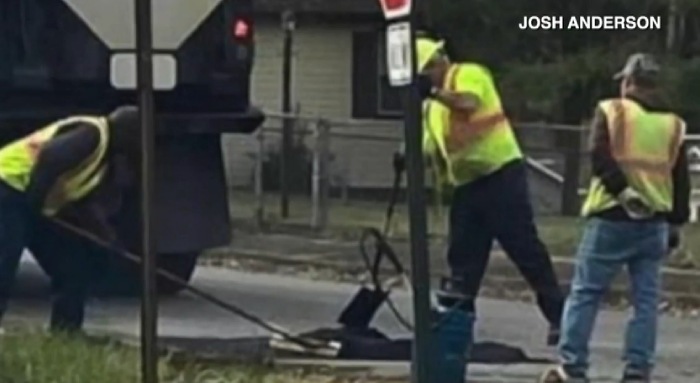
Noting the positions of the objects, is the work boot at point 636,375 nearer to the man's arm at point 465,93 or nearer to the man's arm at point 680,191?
the man's arm at point 680,191

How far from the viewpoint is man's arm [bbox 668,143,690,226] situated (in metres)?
10.5

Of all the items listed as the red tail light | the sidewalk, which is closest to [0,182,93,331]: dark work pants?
the red tail light

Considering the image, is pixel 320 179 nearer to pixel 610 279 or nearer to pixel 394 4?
pixel 610 279

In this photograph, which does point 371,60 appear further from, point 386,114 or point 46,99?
point 46,99

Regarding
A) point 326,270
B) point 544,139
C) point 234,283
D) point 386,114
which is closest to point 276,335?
point 234,283

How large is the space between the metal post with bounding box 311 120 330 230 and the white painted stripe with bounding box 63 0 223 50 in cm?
1500

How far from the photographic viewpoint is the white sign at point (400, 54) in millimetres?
8109

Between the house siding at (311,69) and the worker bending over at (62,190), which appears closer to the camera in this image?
the worker bending over at (62,190)

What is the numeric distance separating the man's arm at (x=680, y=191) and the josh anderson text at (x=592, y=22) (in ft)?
32.7

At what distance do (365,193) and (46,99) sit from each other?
1508cm

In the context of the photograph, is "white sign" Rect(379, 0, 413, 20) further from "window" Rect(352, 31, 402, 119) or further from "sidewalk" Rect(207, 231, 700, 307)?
"window" Rect(352, 31, 402, 119)

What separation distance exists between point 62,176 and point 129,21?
124 inches

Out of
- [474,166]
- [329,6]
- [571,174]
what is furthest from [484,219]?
[329,6]

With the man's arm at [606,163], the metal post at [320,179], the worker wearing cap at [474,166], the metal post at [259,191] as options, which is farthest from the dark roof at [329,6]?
the man's arm at [606,163]
